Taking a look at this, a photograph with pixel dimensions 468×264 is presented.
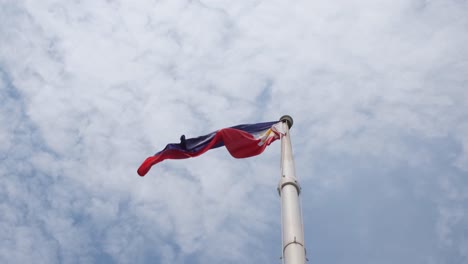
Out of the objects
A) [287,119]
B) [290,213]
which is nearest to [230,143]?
[287,119]

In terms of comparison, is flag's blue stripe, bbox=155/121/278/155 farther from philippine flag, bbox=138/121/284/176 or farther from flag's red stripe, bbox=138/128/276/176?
flag's red stripe, bbox=138/128/276/176

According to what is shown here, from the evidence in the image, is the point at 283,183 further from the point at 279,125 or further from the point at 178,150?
the point at 178,150

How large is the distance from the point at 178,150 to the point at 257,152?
135 inches

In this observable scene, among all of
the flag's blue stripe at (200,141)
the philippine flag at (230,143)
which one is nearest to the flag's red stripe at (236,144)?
the philippine flag at (230,143)

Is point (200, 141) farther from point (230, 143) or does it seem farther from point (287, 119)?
point (287, 119)

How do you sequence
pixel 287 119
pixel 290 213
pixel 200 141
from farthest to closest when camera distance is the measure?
pixel 200 141 → pixel 287 119 → pixel 290 213

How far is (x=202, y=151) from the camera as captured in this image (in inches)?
826

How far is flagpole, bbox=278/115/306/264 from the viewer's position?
42.9 feet

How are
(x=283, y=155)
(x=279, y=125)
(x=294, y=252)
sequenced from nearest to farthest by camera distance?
(x=294, y=252)
(x=283, y=155)
(x=279, y=125)

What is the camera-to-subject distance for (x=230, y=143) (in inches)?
806

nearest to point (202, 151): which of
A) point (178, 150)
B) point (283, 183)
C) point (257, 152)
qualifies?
point (178, 150)

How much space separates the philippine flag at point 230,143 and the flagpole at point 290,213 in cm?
204

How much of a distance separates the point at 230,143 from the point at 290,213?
6.54 metres

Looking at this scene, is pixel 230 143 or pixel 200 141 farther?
pixel 200 141
